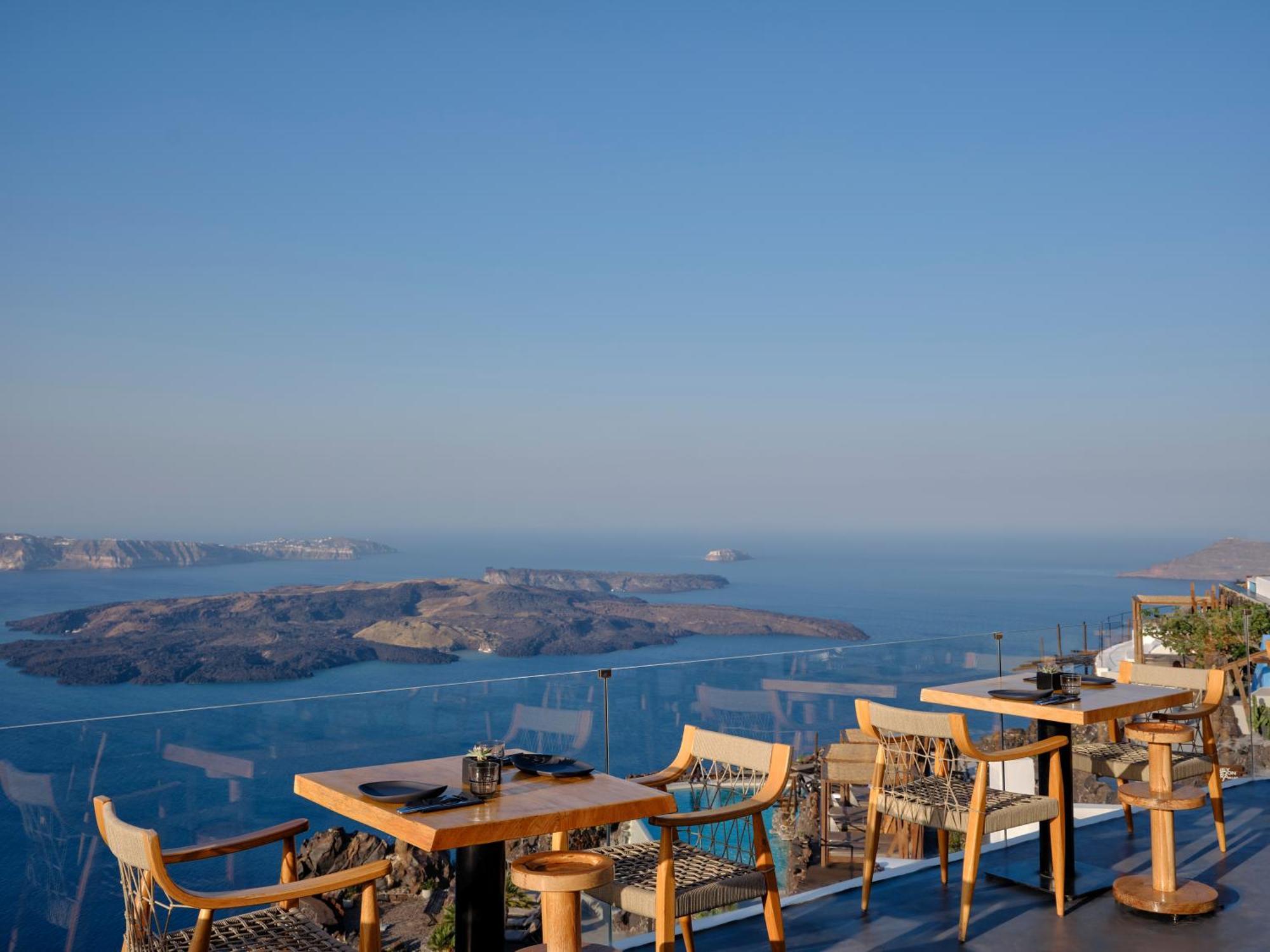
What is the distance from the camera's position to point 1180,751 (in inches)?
187

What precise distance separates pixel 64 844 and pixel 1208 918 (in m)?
4.28

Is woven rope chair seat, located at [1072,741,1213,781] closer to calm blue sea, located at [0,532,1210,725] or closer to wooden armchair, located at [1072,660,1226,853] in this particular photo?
wooden armchair, located at [1072,660,1226,853]

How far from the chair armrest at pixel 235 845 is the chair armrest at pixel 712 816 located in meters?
1.06

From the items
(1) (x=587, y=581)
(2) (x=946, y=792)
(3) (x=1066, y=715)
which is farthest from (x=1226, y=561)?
(2) (x=946, y=792)

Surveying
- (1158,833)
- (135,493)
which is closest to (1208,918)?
(1158,833)

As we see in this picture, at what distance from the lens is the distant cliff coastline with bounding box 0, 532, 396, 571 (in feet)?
336

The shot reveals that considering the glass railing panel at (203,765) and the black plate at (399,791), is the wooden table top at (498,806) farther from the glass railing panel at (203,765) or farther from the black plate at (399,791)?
the glass railing panel at (203,765)

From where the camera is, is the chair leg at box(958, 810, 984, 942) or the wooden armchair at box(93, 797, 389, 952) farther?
the chair leg at box(958, 810, 984, 942)

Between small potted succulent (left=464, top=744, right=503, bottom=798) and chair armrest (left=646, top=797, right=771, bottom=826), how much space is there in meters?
0.45

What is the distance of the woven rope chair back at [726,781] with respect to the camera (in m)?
3.37

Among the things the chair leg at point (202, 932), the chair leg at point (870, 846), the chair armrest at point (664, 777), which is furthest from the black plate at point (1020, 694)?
the chair leg at point (202, 932)

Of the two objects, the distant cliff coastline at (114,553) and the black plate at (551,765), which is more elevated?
the black plate at (551,765)

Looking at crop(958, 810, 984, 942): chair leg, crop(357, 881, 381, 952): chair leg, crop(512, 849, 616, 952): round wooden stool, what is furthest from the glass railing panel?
crop(958, 810, 984, 942): chair leg

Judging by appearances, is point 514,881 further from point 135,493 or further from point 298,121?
point 135,493
